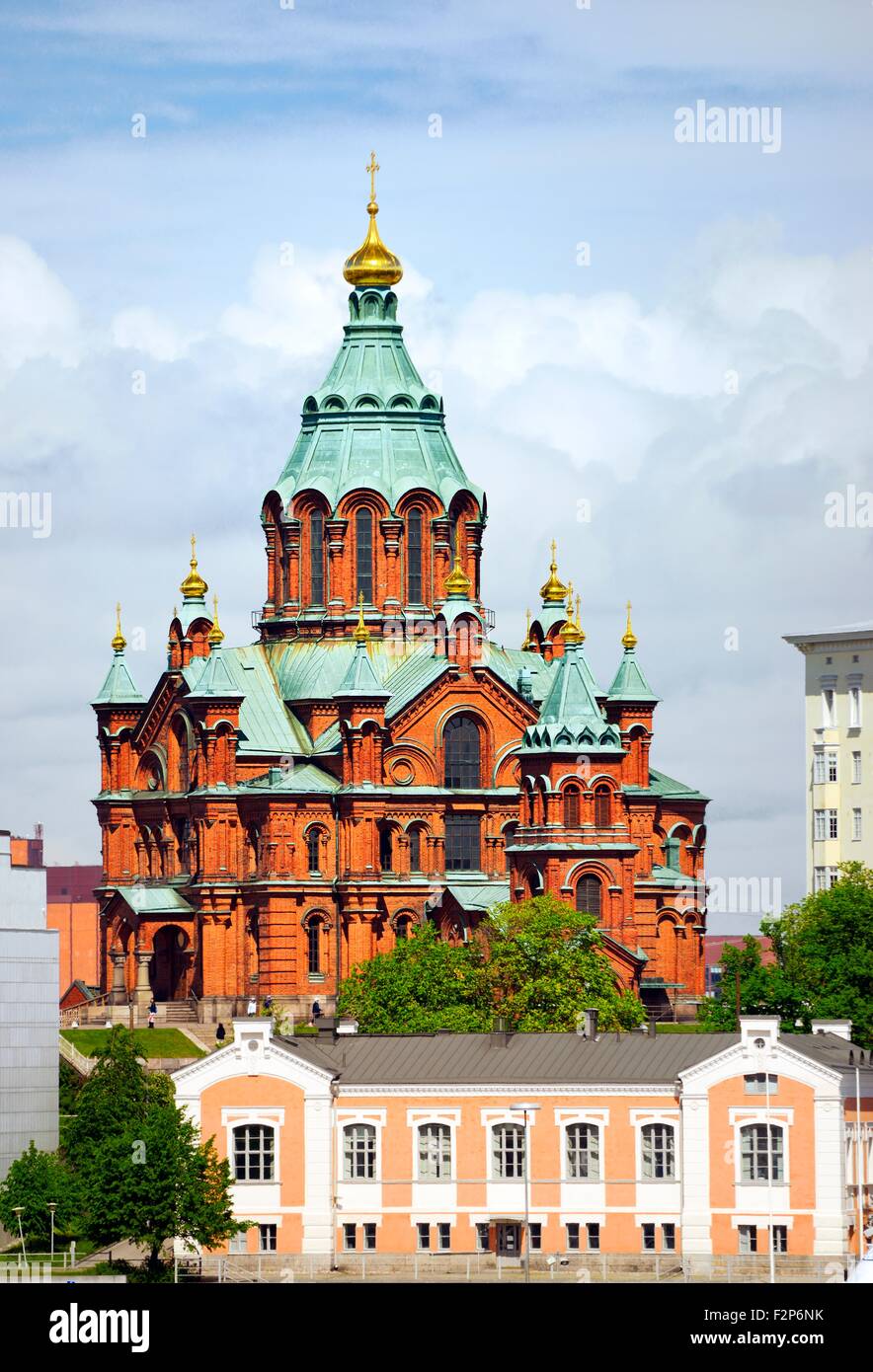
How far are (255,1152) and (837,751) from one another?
56.8m

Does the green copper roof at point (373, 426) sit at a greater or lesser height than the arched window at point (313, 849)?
greater

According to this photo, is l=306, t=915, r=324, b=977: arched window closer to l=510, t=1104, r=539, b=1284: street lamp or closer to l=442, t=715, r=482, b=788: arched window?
l=442, t=715, r=482, b=788: arched window

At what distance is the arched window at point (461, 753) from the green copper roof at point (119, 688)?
12615 mm

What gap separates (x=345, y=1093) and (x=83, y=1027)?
1551 inches

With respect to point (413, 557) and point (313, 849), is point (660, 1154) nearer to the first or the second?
point (313, 849)

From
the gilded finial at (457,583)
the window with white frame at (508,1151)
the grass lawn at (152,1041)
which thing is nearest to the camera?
the window with white frame at (508,1151)

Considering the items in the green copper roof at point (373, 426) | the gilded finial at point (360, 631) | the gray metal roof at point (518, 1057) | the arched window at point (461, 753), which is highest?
the green copper roof at point (373, 426)

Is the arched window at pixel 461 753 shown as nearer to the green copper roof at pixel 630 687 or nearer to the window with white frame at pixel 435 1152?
the green copper roof at pixel 630 687

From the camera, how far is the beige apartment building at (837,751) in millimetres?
151250

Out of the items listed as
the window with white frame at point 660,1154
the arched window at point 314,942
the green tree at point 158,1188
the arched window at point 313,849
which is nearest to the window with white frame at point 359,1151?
the green tree at point 158,1188
